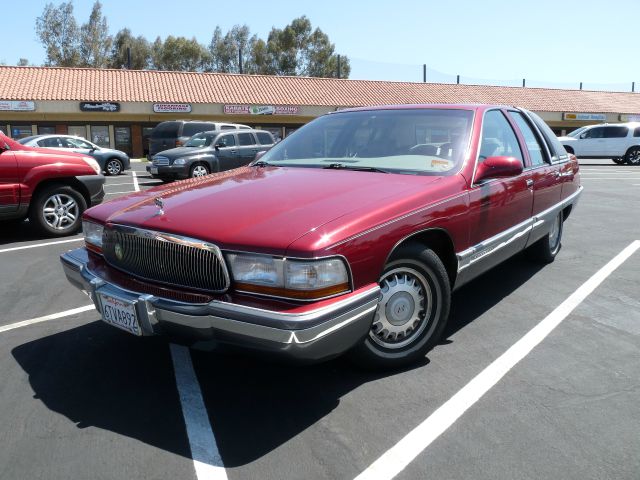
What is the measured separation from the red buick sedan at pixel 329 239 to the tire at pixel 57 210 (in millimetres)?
4026

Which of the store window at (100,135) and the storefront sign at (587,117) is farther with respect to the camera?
the storefront sign at (587,117)

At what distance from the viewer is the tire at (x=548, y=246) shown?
18.4 feet

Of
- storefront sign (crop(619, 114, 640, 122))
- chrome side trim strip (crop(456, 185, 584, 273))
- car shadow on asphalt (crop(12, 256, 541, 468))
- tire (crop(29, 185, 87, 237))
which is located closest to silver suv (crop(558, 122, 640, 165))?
chrome side trim strip (crop(456, 185, 584, 273))

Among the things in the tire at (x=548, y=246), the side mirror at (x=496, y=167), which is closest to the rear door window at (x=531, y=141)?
the tire at (x=548, y=246)

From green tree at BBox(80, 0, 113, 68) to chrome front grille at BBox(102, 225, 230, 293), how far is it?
2432 inches

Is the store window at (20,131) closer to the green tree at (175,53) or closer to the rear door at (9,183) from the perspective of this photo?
the rear door at (9,183)

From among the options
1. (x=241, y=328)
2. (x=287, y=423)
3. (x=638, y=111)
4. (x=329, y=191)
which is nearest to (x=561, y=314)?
(x=329, y=191)

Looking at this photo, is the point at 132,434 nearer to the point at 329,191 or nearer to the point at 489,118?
the point at 329,191

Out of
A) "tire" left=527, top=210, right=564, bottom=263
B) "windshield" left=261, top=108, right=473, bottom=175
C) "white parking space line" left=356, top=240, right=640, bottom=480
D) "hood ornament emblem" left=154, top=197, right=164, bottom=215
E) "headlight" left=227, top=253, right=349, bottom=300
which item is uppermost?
"windshield" left=261, top=108, right=473, bottom=175

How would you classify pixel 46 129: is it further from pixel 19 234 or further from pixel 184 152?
pixel 19 234

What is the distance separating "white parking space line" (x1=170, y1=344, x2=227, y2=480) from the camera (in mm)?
2381

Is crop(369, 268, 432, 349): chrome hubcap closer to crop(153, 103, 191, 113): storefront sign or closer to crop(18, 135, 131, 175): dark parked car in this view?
crop(18, 135, 131, 175): dark parked car

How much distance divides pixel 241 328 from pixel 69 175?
5.77 meters

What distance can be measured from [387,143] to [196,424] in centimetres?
239
